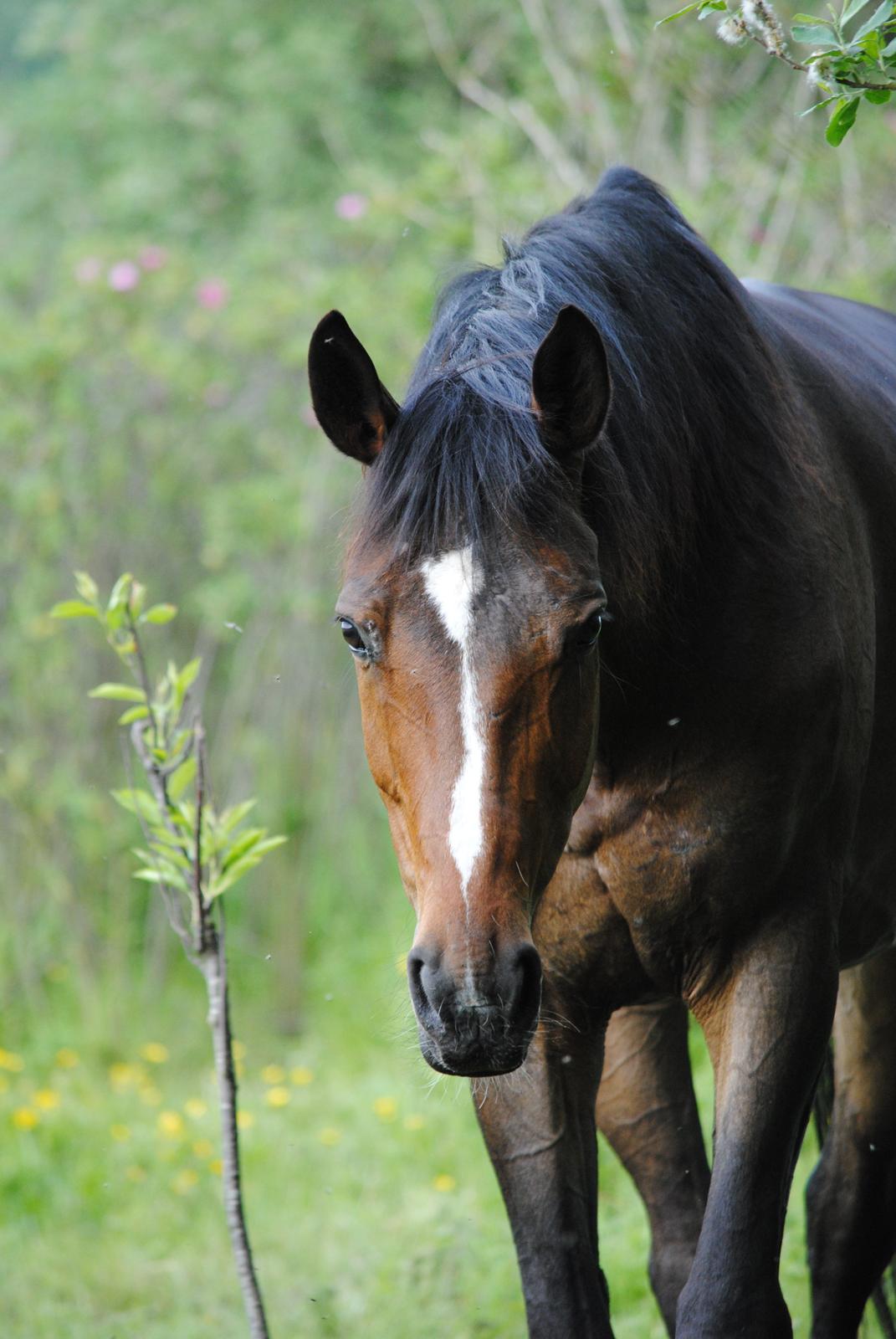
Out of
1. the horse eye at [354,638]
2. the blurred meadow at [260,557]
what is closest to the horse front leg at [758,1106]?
the horse eye at [354,638]

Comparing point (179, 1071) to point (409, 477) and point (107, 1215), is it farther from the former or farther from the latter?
point (409, 477)

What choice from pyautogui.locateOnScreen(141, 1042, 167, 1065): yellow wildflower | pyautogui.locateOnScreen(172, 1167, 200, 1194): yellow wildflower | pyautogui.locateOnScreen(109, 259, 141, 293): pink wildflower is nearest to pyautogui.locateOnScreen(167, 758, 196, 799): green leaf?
pyautogui.locateOnScreen(172, 1167, 200, 1194): yellow wildflower

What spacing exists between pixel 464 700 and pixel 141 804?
139 cm

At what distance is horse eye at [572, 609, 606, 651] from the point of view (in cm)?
217

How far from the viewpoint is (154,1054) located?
6.62 m

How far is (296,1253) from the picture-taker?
15.7 ft

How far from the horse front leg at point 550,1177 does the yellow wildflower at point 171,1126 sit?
2936mm

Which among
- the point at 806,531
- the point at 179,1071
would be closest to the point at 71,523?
the point at 179,1071

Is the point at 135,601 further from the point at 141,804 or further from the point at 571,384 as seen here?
the point at 571,384

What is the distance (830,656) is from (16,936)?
17.2ft

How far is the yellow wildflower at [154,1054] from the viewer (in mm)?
6616

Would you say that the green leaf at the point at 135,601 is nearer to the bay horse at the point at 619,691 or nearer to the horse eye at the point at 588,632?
Result: the bay horse at the point at 619,691

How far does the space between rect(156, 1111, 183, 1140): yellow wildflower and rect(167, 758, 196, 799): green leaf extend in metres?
2.61

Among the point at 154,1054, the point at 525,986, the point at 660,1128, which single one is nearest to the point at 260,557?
the point at 154,1054
